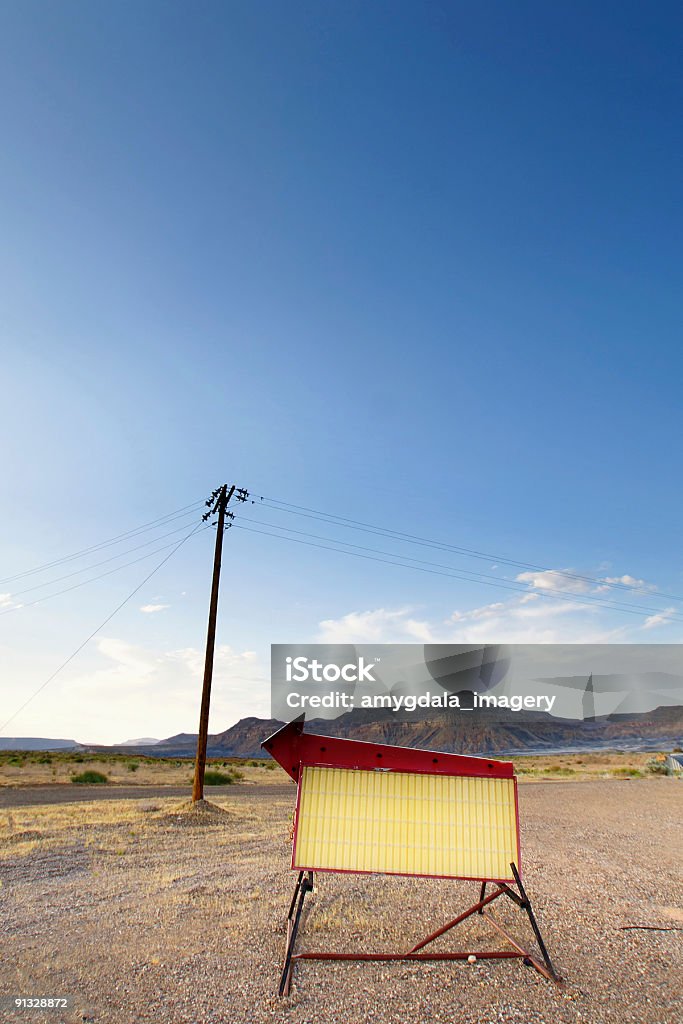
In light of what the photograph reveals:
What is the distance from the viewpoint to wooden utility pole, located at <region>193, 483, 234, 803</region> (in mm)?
22466

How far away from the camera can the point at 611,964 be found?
7.35 meters

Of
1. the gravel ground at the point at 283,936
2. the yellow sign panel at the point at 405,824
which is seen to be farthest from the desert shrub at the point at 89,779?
the yellow sign panel at the point at 405,824

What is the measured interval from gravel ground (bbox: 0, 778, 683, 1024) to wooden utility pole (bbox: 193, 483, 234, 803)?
651 cm

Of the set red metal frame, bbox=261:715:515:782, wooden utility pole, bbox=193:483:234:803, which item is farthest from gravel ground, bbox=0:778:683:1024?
wooden utility pole, bbox=193:483:234:803

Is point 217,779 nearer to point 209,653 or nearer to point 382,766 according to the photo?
point 209,653

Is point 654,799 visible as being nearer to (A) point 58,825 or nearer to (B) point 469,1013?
(A) point 58,825

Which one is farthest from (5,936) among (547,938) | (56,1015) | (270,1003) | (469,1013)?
(547,938)

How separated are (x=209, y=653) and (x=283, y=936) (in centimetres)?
1664

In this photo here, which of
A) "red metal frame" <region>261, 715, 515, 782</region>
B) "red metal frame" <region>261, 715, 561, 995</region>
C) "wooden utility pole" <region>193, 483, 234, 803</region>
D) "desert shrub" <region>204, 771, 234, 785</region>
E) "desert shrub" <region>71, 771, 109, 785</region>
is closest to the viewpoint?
"red metal frame" <region>261, 715, 561, 995</region>

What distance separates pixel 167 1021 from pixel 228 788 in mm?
30252

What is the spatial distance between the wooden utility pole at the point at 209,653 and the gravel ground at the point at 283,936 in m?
6.51

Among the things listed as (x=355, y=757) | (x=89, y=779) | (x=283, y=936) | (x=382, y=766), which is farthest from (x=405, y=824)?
(x=89, y=779)

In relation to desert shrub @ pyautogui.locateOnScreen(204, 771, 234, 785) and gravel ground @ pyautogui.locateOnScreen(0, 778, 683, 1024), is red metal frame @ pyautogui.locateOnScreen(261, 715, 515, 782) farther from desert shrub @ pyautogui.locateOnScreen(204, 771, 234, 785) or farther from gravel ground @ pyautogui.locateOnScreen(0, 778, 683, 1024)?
desert shrub @ pyautogui.locateOnScreen(204, 771, 234, 785)

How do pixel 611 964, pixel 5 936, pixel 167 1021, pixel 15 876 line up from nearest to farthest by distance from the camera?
pixel 167 1021 → pixel 611 964 → pixel 5 936 → pixel 15 876
